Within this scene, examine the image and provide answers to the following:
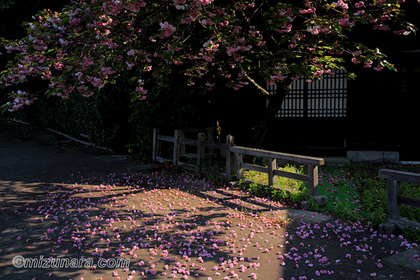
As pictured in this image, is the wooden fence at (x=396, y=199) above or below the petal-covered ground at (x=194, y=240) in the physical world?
above

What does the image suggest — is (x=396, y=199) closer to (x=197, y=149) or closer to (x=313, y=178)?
(x=313, y=178)

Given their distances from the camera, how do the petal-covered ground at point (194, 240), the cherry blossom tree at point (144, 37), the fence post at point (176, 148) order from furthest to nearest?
the fence post at point (176, 148) < the cherry blossom tree at point (144, 37) < the petal-covered ground at point (194, 240)

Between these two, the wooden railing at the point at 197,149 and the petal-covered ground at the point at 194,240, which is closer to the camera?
the petal-covered ground at the point at 194,240

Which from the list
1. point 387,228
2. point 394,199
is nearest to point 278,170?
point 394,199

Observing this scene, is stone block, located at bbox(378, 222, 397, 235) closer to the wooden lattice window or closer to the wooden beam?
the wooden beam

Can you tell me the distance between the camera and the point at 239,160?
382 inches

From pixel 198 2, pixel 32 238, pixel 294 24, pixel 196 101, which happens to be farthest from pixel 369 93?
pixel 32 238

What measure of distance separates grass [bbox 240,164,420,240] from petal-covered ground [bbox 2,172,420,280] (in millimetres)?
396

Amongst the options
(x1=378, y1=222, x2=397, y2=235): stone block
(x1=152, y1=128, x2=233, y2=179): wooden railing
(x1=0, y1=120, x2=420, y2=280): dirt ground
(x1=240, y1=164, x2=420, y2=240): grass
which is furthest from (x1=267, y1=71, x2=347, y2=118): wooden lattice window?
(x1=378, y1=222, x2=397, y2=235): stone block

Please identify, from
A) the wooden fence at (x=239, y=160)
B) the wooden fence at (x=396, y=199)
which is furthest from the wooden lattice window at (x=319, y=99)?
the wooden fence at (x=396, y=199)

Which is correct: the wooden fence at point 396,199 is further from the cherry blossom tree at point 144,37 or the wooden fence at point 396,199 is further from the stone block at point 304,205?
the cherry blossom tree at point 144,37

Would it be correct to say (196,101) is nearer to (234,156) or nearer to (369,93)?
(234,156)

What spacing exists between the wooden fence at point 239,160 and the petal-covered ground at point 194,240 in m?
0.75

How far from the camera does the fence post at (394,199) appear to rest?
21.2 feet
